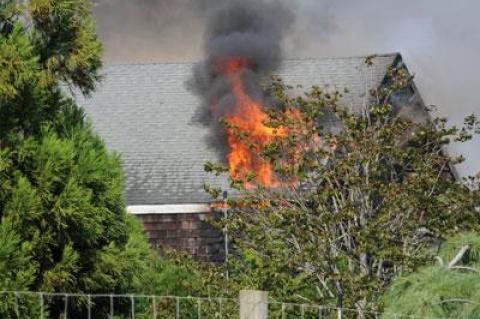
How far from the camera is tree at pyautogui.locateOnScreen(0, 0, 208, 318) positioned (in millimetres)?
12648

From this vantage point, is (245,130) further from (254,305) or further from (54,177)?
(254,305)

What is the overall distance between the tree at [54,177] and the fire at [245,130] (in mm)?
5034

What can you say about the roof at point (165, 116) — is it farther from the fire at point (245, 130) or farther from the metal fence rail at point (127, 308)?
the metal fence rail at point (127, 308)

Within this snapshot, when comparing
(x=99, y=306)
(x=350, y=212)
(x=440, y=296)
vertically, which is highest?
(x=350, y=212)

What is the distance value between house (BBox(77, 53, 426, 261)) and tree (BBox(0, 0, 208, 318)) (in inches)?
335

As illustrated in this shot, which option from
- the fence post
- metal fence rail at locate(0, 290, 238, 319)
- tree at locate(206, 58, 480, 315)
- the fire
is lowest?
the fence post

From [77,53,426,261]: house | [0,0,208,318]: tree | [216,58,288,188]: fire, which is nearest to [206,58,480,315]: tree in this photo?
[216,58,288,188]: fire

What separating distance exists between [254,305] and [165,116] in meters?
19.9

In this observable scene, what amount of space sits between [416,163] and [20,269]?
6.43m

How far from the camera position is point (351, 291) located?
1584 cm

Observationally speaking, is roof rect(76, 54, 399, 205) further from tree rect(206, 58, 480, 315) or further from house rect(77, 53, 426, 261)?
tree rect(206, 58, 480, 315)

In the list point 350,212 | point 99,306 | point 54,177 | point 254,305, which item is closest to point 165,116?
point 350,212

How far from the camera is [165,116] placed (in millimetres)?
26812

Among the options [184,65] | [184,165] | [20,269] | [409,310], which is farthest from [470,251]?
[184,65]
